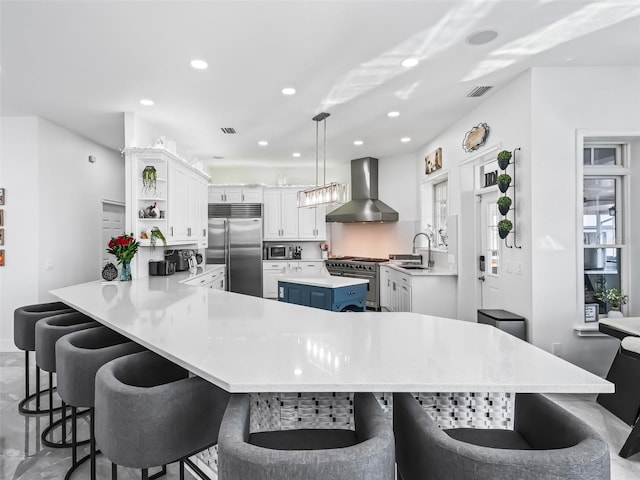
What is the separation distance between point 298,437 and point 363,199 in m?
6.00

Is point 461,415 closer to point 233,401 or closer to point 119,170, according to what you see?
point 233,401

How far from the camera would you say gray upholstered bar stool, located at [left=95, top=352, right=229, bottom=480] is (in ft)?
4.30

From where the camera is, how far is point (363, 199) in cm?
706

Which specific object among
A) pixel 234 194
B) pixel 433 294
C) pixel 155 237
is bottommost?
pixel 433 294

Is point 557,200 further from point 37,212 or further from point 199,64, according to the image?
point 37,212

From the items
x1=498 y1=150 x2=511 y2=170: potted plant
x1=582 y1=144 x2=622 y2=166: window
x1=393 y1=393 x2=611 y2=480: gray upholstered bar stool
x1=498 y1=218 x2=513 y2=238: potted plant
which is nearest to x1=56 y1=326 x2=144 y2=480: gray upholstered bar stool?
x1=393 y1=393 x2=611 y2=480: gray upholstered bar stool

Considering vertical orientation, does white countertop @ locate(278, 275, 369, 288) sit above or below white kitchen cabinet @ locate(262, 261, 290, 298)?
above

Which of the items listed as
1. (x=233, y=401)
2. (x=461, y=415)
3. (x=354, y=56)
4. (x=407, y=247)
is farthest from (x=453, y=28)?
(x=407, y=247)

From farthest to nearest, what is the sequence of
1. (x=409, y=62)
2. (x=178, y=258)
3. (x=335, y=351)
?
(x=178, y=258), (x=409, y=62), (x=335, y=351)

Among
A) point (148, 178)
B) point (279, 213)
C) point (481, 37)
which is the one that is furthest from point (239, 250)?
point (481, 37)

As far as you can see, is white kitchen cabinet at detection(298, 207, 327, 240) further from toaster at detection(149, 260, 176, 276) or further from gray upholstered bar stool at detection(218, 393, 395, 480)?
gray upholstered bar stool at detection(218, 393, 395, 480)

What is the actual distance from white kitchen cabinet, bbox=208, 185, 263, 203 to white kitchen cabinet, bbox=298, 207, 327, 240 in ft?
3.09

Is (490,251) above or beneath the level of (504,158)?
beneath

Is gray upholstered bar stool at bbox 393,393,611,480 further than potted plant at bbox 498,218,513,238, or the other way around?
potted plant at bbox 498,218,513,238
